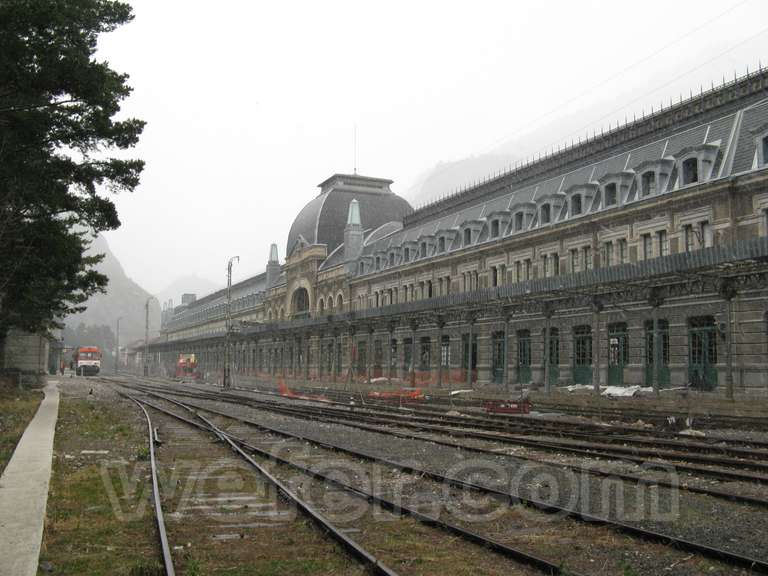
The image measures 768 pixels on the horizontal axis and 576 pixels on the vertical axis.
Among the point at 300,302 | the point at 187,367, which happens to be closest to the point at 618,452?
the point at 300,302

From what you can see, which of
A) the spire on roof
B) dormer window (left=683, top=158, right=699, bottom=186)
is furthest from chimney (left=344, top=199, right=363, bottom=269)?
dormer window (left=683, top=158, right=699, bottom=186)

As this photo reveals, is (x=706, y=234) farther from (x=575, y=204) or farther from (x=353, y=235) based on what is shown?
(x=353, y=235)

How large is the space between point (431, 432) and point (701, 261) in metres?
12.5

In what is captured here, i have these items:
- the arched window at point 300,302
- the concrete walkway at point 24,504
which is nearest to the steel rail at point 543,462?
the concrete walkway at point 24,504

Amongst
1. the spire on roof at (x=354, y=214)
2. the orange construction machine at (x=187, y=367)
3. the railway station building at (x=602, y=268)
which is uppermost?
the spire on roof at (x=354, y=214)

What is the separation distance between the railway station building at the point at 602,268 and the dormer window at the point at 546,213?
0.13 meters

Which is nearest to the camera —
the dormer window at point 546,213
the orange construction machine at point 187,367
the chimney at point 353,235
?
the dormer window at point 546,213

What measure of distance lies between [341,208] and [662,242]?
48.4 m

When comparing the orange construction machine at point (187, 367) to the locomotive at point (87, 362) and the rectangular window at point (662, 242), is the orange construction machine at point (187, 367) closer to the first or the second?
the locomotive at point (87, 362)

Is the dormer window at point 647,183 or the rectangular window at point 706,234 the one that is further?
the dormer window at point 647,183

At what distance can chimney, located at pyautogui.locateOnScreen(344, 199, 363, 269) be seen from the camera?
2815 inches

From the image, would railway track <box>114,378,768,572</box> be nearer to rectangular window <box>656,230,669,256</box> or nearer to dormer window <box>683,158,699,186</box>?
rectangular window <box>656,230,669,256</box>

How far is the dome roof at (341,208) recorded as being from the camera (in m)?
78.4

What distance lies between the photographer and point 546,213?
43406 millimetres
